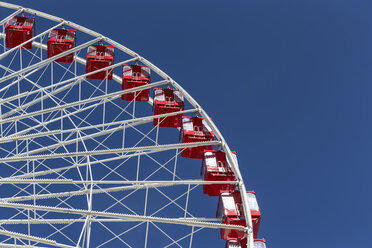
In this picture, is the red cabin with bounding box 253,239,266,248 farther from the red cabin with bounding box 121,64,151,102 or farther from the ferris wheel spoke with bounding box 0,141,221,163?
the red cabin with bounding box 121,64,151,102

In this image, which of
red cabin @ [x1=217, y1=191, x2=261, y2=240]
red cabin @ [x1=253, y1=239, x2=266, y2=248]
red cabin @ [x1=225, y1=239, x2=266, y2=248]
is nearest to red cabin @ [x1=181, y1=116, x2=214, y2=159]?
red cabin @ [x1=217, y1=191, x2=261, y2=240]

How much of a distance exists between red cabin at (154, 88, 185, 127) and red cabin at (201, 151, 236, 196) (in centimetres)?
308

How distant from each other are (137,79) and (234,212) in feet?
27.1

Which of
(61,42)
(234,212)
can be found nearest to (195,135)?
→ (234,212)

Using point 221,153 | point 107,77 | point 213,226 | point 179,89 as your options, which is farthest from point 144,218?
point 107,77

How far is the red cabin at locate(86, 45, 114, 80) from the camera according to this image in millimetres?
25891

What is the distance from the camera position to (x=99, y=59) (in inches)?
1021

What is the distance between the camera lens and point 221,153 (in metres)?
22.8

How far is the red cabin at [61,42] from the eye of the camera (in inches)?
1045

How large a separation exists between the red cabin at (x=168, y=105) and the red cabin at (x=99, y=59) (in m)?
2.78

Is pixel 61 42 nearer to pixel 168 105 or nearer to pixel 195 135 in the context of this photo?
pixel 168 105

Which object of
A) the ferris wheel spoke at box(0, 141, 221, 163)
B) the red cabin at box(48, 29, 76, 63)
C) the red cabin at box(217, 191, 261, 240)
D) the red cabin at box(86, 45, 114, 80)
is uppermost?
the red cabin at box(48, 29, 76, 63)

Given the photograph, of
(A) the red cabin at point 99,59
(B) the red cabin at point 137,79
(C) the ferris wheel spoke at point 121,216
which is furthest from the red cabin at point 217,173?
(A) the red cabin at point 99,59

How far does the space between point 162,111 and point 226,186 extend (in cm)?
510
